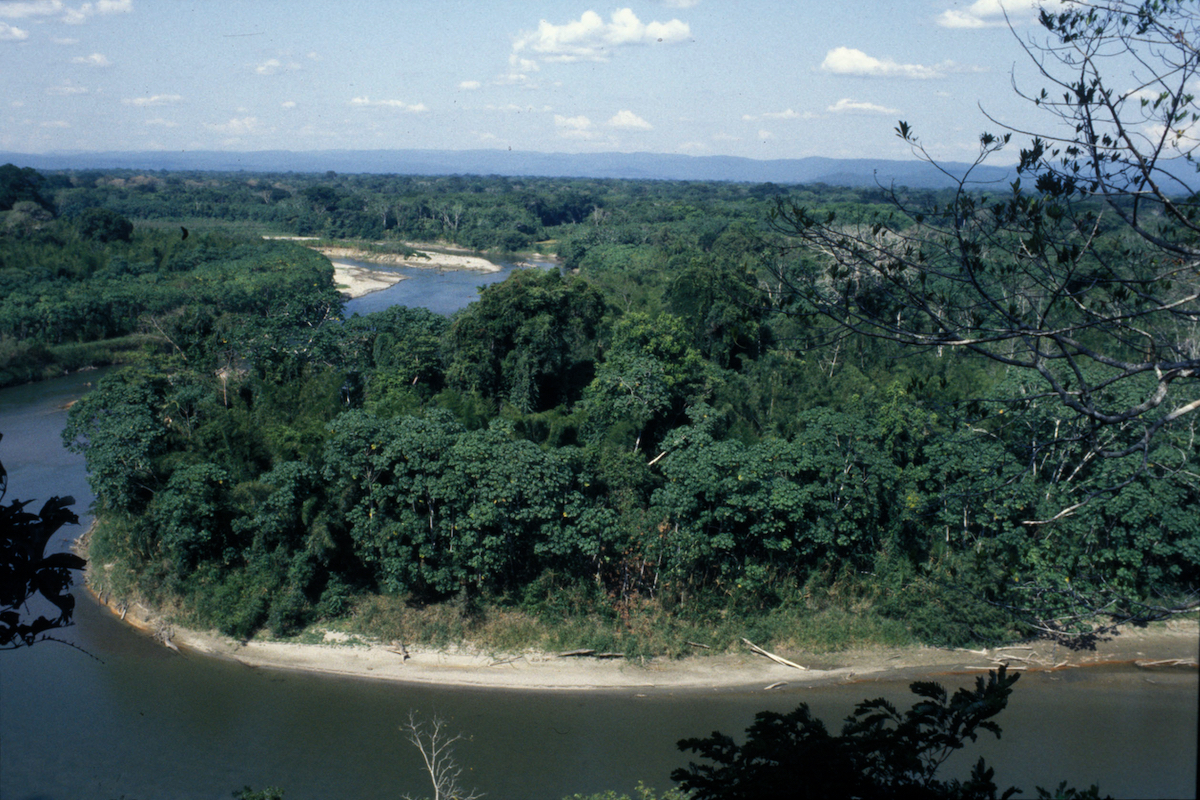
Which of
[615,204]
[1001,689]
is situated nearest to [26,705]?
[1001,689]

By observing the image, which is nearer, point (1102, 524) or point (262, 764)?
point (262, 764)

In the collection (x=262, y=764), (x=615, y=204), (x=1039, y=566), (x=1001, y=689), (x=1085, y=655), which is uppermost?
(x=615, y=204)

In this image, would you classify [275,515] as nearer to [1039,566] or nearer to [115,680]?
[115,680]

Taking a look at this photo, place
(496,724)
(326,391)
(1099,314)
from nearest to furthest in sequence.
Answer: (1099,314)
(496,724)
(326,391)

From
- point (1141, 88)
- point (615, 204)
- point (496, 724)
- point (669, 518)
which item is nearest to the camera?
point (1141, 88)

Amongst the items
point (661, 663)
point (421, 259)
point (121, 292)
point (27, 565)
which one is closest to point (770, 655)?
point (661, 663)

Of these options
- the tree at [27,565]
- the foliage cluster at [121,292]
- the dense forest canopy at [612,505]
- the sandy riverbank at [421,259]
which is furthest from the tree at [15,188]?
the tree at [27,565]

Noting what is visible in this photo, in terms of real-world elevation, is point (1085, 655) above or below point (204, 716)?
above
